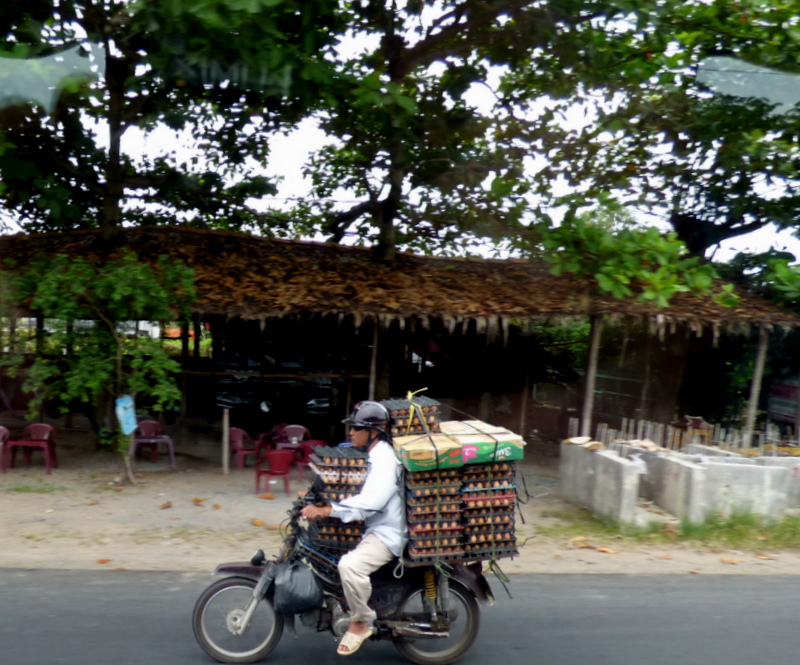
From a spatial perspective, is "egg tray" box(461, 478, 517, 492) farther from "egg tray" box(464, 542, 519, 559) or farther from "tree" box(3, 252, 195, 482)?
"tree" box(3, 252, 195, 482)

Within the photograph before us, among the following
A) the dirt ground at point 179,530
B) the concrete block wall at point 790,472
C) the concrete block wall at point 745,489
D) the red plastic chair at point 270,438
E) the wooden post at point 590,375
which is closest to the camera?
the dirt ground at point 179,530

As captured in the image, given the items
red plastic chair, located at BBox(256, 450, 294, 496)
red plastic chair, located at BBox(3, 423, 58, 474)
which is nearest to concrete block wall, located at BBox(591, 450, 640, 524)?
red plastic chair, located at BBox(256, 450, 294, 496)

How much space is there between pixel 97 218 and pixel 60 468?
4.46 meters

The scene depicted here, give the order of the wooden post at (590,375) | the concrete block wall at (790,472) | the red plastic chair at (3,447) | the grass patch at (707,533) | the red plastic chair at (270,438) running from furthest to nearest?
1. the wooden post at (590,375)
2. the red plastic chair at (270,438)
3. the red plastic chair at (3,447)
4. the concrete block wall at (790,472)
5. the grass patch at (707,533)

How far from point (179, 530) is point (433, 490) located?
14.6 ft

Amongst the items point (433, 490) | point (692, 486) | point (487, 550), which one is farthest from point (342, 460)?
point (692, 486)

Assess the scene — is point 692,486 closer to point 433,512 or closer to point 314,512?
point 433,512

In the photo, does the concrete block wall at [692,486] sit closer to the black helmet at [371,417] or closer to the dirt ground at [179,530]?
the dirt ground at [179,530]

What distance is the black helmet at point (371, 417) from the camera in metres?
4.48

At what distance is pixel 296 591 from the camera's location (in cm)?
436

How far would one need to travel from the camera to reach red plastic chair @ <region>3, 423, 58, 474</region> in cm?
1029

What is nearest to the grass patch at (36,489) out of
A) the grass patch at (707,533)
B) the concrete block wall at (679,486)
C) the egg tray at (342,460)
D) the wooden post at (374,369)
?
the wooden post at (374,369)

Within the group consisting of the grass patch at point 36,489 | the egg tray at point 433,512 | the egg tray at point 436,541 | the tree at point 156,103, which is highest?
the tree at point 156,103

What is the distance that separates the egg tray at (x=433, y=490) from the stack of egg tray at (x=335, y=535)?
44 cm
